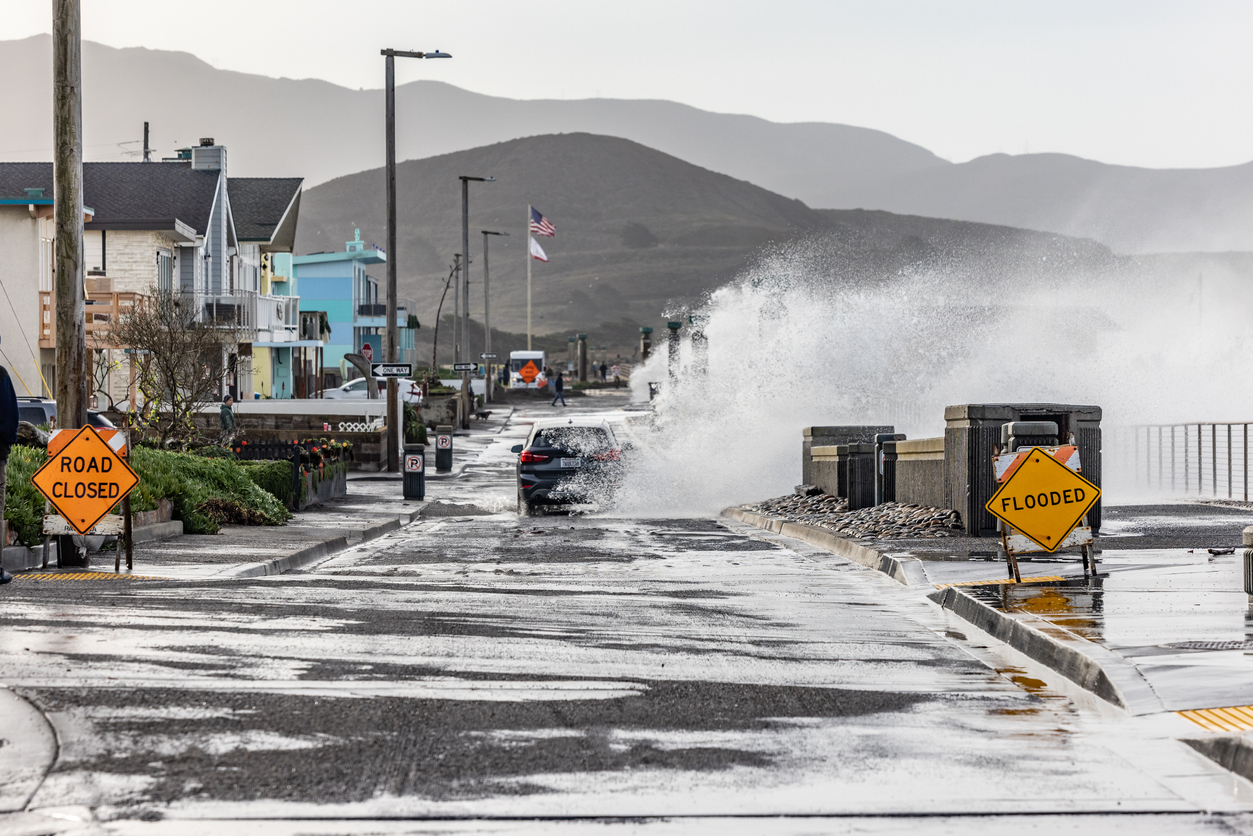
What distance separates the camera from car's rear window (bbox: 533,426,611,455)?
24.6 metres

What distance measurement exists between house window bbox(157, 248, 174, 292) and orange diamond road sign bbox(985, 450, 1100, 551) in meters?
39.8

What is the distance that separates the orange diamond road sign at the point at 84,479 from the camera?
13.3 m

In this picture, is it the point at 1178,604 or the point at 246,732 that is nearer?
the point at 246,732

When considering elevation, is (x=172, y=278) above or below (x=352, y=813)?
above

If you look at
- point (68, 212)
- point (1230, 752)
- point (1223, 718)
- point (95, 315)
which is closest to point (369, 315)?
point (95, 315)

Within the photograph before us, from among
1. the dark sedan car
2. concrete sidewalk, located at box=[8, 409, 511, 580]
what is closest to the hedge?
concrete sidewalk, located at box=[8, 409, 511, 580]

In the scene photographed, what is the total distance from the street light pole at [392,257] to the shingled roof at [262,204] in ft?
86.3

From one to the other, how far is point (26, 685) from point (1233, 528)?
14227 millimetres

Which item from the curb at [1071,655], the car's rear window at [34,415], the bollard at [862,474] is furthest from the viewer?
the car's rear window at [34,415]

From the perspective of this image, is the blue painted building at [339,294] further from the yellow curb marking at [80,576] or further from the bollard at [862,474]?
the yellow curb marking at [80,576]

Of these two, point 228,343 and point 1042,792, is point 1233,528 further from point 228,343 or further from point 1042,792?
point 228,343

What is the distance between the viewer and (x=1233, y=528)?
17328 mm

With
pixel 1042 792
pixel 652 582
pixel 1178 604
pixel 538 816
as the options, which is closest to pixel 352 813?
pixel 538 816

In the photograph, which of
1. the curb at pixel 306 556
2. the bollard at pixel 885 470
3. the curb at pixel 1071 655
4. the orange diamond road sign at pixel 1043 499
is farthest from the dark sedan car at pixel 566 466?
the curb at pixel 1071 655
